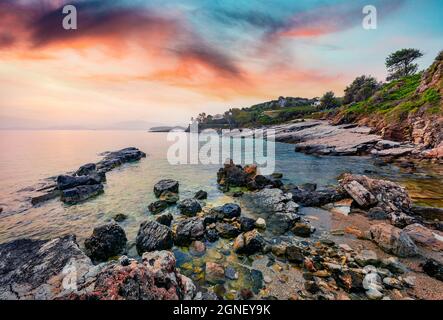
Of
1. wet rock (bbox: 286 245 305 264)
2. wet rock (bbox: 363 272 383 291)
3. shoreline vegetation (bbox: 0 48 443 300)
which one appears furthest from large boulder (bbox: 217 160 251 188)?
wet rock (bbox: 363 272 383 291)

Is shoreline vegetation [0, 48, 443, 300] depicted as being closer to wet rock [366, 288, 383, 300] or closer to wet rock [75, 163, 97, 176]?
wet rock [366, 288, 383, 300]

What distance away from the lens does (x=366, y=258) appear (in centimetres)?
706

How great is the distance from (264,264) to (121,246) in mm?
6024

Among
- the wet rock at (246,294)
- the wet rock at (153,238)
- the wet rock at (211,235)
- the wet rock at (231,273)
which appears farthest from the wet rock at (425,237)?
the wet rock at (153,238)

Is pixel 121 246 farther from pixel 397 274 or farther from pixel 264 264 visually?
pixel 397 274

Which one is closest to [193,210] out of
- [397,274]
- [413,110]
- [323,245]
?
[323,245]

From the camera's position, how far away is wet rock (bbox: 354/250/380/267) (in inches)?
269

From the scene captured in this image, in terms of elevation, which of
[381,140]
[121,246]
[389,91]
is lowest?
[121,246]

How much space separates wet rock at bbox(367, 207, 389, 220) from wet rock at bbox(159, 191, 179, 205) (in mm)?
11774

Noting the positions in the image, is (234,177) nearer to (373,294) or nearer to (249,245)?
(249,245)

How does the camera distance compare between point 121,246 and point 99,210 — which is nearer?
point 121,246

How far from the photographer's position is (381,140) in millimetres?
35031

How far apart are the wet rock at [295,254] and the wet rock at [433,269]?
3614mm

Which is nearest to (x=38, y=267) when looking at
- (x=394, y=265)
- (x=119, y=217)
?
(x=119, y=217)
